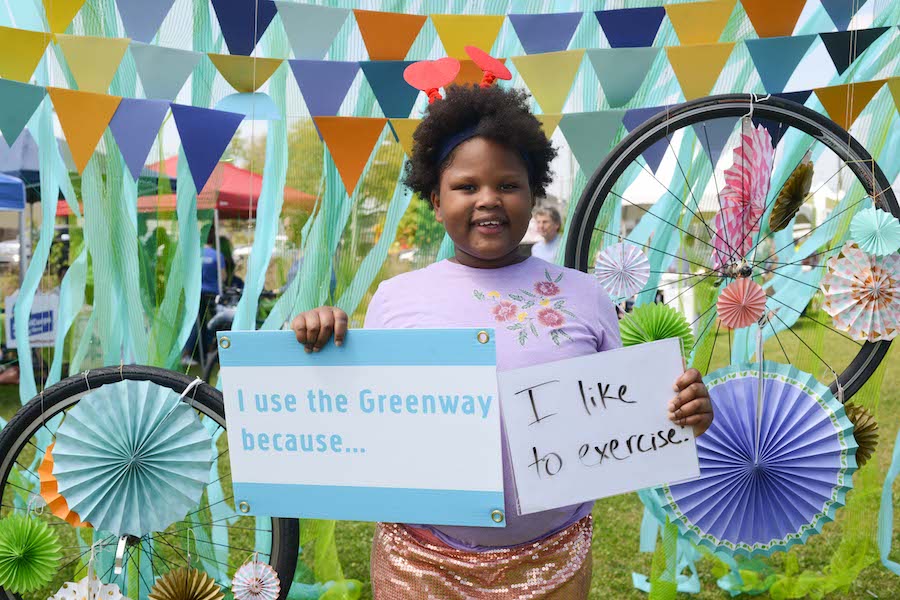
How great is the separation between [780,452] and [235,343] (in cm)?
114

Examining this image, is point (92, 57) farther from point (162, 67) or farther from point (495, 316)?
point (495, 316)

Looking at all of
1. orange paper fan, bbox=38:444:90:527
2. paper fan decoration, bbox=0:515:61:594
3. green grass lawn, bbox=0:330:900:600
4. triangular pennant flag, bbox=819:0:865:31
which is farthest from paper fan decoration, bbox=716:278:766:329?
paper fan decoration, bbox=0:515:61:594

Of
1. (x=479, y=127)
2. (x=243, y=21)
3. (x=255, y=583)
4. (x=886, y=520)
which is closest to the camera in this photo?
(x=479, y=127)

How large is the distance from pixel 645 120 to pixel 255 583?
166 centimetres

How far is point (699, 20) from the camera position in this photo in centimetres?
227

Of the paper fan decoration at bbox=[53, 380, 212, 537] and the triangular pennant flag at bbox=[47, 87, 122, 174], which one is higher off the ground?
the triangular pennant flag at bbox=[47, 87, 122, 174]

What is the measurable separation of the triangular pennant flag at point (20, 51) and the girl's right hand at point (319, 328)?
125 cm

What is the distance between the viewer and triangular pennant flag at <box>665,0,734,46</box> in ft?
7.36

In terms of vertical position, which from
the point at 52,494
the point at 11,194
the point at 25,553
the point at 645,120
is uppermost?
the point at 11,194

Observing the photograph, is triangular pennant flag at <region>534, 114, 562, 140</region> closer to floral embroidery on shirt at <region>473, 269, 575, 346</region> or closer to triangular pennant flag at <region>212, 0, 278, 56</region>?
triangular pennant flag at <region>212, 0, 278, 56</region>

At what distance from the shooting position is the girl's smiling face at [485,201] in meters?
1.43

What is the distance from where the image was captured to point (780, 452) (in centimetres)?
164

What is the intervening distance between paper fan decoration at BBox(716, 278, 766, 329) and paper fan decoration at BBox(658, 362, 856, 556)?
18 centimetres

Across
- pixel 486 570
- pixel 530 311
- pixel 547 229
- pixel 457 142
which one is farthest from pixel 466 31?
pixel 547 229
